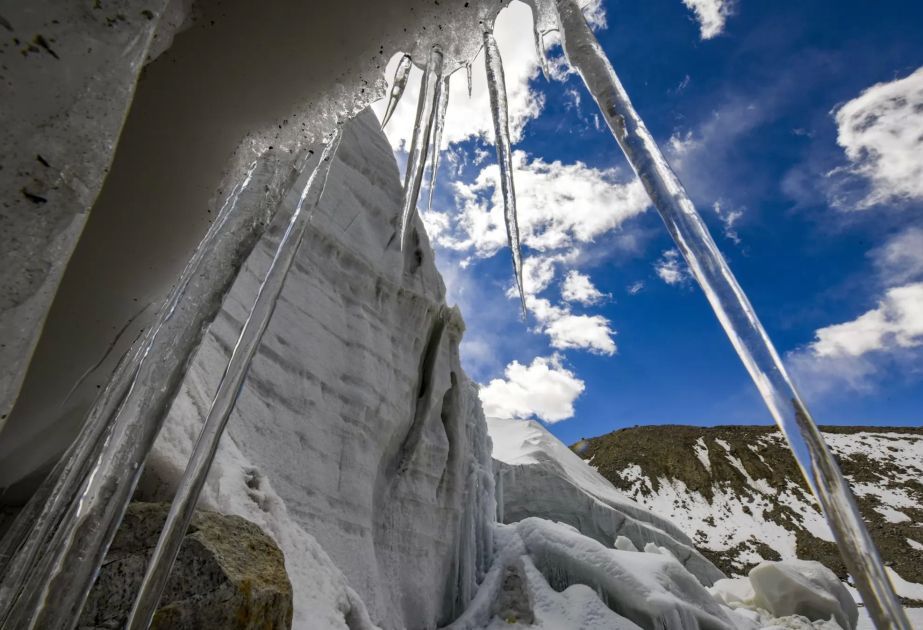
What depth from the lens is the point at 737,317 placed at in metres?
1.42

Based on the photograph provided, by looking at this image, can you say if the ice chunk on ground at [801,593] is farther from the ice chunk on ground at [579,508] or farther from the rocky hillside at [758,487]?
the rocky hillside at [758,487]

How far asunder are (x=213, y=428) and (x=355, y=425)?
13.4 feet

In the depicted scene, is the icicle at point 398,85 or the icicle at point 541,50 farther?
the icicle at point 398,85

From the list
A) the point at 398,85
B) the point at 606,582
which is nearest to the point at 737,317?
the point at 398,85

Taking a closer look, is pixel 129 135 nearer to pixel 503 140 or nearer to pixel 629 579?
pixel 503 140

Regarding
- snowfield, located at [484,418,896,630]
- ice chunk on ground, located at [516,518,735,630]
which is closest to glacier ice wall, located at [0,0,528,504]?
snowfield, located at [484,418,896,630]

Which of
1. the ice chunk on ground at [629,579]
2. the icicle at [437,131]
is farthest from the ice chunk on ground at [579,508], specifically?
the icicle at [437,131]

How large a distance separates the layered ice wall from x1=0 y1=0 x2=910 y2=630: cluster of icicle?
0.68m

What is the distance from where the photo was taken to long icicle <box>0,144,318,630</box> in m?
1.57

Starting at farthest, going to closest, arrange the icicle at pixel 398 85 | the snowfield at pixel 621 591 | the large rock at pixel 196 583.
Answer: the snowfield at pixel 621 591
the icicle at pixel 398 85
the large rock at pixel 196 583

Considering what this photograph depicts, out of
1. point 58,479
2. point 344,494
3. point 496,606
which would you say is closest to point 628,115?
point 58,479

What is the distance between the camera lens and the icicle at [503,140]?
2609 mm

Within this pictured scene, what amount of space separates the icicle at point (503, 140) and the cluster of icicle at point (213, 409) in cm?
1

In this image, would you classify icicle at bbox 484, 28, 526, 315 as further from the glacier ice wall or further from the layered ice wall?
the layered ice wall
